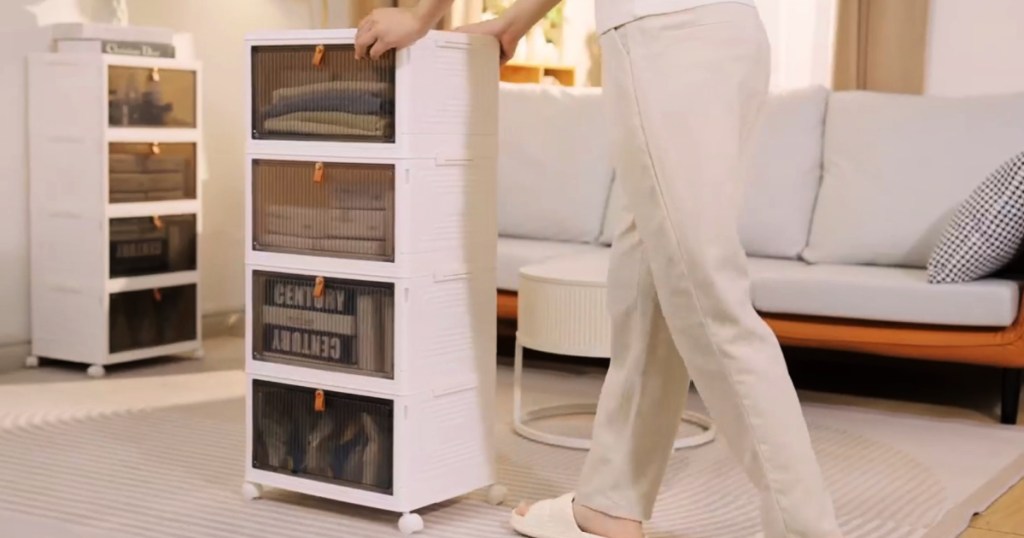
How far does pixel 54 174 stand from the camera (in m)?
3.95

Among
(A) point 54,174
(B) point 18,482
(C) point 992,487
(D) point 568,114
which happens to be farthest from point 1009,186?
(A) point 54,174

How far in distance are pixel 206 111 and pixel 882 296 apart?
2349 millimetres

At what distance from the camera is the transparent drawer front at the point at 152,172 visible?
3914mm

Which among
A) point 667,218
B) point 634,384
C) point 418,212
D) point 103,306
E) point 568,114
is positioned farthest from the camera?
point 568,114

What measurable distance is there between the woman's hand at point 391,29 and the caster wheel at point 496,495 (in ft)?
2.80

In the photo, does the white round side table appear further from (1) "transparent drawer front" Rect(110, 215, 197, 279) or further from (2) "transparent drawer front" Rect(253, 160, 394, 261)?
(1) "transparent drawer front" Rect(110, 215, 197, 279)

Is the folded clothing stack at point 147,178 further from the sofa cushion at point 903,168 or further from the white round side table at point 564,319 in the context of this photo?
the sofa cushion at point 903,168

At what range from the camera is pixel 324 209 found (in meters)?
2.43

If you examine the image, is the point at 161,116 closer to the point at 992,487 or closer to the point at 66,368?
the point at 66,368

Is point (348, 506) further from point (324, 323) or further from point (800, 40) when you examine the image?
point (800, 40)

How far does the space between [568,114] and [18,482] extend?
230cm

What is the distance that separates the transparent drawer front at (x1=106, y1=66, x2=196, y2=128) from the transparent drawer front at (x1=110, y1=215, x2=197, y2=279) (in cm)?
29

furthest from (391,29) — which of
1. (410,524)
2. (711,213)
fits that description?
(410,524)

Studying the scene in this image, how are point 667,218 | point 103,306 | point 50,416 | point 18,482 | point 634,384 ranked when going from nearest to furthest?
point 667,218 → point 634,384 → point 18,482 → point 50,416 → point 103,306
